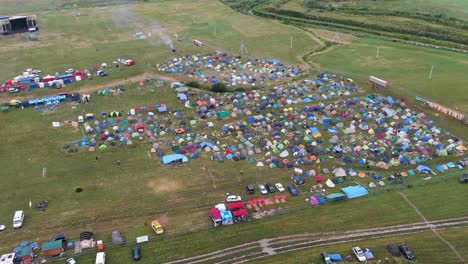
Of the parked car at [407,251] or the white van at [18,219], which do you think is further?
the white van at [18,219]

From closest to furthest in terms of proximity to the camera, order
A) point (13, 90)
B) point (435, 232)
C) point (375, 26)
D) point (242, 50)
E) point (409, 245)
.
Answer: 1. point (409, 245)
2. point (435, 232)
3. point (13, 90)
4. point (242, 50)
5. point (375, 26)

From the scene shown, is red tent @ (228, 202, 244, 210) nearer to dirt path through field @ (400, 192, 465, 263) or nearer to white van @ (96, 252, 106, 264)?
white van @ (96, 252, 106, 264)

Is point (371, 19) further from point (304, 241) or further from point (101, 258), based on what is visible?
point (101, 258)

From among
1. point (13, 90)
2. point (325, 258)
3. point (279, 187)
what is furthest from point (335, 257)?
point (13, 90)

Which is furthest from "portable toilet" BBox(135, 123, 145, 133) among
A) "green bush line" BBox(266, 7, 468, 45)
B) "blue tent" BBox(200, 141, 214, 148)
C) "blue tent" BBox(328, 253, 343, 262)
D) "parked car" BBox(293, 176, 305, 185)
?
"green bush line" BBox(266, 7, 468, 45)

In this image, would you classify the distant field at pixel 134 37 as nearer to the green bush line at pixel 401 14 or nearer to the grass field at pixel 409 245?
the green bush line at pixel 401 14

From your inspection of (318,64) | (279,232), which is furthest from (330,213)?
(318,64)

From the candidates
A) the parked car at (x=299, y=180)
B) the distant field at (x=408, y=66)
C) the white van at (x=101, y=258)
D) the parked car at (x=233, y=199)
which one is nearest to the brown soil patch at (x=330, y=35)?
the distant field at (x=408, y=66)
